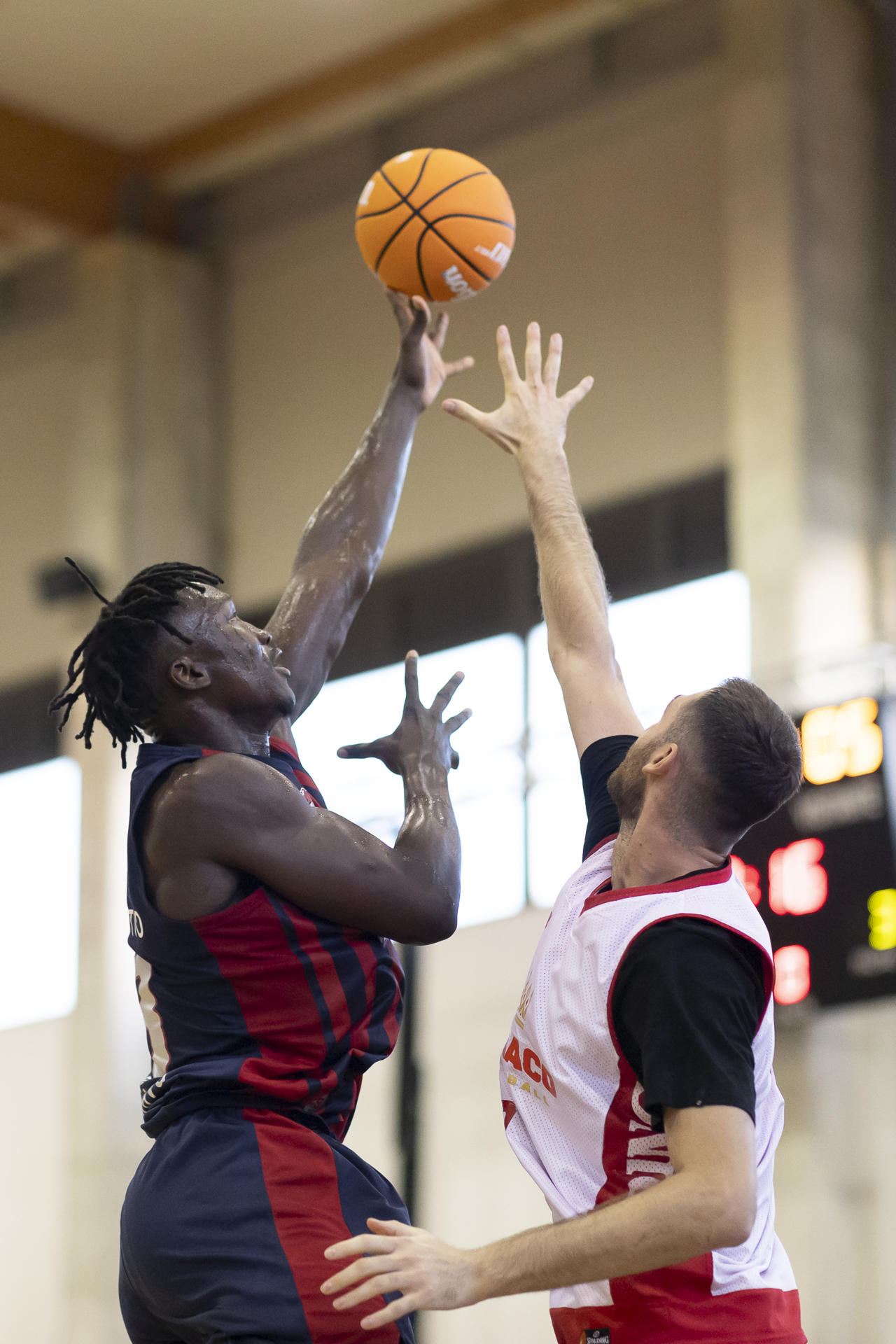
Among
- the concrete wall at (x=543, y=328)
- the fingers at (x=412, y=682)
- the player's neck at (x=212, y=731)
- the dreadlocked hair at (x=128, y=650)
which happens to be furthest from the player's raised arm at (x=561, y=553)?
the concrete wall at (x=543, y=328)

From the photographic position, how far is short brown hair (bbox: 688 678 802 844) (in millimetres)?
2895

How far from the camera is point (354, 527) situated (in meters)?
4.29

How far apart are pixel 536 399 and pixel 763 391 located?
5431mm

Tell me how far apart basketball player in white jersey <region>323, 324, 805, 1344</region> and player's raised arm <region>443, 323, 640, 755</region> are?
0.46 meters

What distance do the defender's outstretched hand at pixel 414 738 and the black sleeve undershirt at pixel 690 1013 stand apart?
75cm

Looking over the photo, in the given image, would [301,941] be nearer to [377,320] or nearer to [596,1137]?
[596,1137]

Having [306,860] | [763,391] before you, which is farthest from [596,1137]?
[763,391]

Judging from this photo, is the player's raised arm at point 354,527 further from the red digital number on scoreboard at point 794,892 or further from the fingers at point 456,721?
the red digital number on scoreboard at point 794,892

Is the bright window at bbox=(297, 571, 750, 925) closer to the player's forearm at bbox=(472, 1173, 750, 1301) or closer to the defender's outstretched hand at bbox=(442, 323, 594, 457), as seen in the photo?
the defender's outstretched hand at bbox=(442, 323, 594, 457)

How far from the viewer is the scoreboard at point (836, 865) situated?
7.35 m

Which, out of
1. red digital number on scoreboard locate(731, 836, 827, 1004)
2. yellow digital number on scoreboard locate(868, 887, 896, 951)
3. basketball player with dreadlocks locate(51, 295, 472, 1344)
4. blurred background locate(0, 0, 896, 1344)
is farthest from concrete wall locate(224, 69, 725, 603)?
basketball player with dreadlocks locate(51, 295, 472, 1344)

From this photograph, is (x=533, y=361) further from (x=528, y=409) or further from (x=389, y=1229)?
(x=389, y=1229)

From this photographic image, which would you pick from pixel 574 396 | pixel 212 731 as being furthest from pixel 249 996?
pixel 574 396

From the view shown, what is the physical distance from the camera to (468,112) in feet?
39.4
